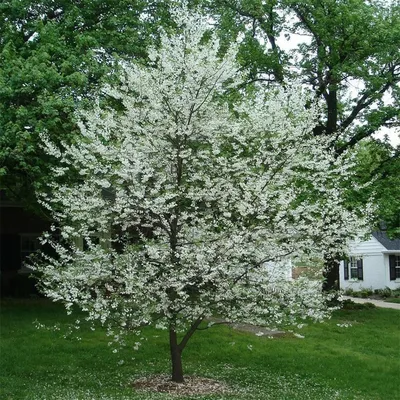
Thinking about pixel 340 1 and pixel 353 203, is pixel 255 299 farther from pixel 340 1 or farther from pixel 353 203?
pixel 340 1

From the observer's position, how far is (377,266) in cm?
3700

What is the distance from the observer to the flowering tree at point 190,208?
10.2m

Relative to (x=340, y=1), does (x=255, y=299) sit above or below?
below

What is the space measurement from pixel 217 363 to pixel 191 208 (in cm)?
444

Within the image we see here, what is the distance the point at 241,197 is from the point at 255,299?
178 cm

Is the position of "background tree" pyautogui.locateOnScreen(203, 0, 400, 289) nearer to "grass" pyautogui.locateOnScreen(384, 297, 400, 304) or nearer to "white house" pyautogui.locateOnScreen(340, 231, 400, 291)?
"grass" pyautogui.locateOnScreen(384, 297, 400, 304)

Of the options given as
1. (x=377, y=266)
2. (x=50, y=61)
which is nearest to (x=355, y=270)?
(x=377, y=266)

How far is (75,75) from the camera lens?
50.3 ft

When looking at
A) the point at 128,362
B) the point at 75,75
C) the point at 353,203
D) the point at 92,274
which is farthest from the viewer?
the point at 353,203

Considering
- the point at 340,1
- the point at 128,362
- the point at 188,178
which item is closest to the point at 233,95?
the point at 188,178

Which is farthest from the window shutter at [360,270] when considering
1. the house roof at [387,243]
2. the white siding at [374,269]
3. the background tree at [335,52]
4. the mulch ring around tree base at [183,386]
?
the mulch ring around tree base at [183,386]

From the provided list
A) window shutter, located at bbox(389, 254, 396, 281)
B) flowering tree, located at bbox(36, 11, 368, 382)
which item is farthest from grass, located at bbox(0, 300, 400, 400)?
window shutter, located at bbox(389, 254, 396, 281)

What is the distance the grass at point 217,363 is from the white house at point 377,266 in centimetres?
1908

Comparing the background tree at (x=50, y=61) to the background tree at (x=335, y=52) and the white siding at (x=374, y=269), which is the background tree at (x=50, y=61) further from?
the white siding at (x=374, y=269)
